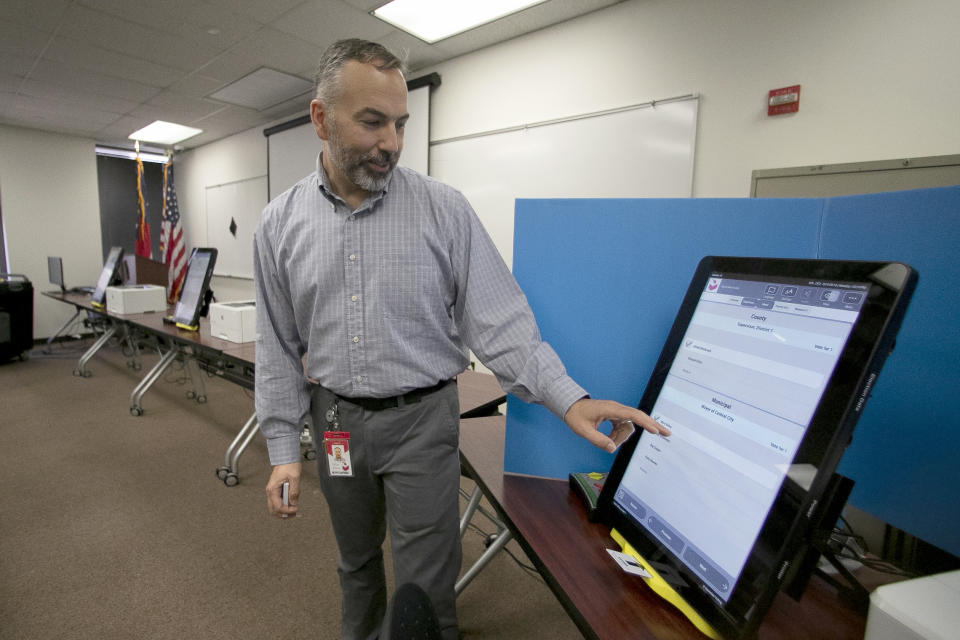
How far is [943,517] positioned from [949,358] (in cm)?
23

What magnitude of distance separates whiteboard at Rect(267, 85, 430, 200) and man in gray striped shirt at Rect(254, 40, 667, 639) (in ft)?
10.2

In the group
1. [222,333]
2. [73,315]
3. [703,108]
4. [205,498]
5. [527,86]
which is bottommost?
[205,498]

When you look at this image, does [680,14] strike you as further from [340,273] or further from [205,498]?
[205,498]

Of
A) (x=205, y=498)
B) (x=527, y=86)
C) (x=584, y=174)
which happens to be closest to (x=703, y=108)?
(x=584, y=174)

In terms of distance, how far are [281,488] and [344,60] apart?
1004 mm

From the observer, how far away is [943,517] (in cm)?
66

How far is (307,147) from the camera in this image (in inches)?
205

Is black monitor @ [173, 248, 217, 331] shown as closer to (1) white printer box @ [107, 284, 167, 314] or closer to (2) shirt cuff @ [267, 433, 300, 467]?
(1) white printer box @ [107, 284, 167, 314]

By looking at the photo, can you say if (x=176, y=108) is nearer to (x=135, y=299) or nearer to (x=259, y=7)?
(x=135, y=299)

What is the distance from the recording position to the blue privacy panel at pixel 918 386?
648 mm

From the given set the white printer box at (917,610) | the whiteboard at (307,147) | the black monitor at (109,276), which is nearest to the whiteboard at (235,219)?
the whiteboard at (307,147)

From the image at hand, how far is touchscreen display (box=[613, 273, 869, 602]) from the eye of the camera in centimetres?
49

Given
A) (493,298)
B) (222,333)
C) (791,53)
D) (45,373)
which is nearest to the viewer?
(493,298)

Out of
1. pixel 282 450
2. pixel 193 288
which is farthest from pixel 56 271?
pixel 282 450
